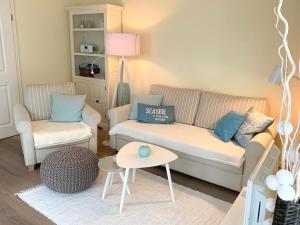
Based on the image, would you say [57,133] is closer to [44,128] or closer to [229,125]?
[44,128]

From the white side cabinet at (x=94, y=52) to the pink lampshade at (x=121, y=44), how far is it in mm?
442

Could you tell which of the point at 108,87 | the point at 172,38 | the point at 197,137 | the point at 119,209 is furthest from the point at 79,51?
the point at 119,209

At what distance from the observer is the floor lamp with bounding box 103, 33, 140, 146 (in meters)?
3.50

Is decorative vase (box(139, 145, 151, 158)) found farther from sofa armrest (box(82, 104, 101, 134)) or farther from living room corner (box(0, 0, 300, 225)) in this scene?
sofa armrest (box(82, 104, 101, 134))

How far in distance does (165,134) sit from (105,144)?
116 cm

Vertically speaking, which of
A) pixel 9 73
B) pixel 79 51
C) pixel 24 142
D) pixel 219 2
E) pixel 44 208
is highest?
pixel 219 2

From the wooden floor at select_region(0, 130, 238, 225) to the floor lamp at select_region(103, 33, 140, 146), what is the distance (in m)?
A: 0.75

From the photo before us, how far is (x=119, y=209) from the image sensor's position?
232 cm

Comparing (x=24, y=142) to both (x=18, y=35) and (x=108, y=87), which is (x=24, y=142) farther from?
(x=18, y=35)

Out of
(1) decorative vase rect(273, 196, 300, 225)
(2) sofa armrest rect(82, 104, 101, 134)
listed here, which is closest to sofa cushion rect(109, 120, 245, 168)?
(2) sofa armrest rect(82, 104, 101, 134)

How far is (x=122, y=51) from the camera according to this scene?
3.53 meters

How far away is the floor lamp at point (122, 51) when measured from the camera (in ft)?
11.5

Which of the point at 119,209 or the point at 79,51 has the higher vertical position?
the point at 79,51

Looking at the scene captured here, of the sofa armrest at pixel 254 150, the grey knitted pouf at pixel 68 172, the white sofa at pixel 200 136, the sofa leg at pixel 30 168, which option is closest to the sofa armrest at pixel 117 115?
the white sofa at pixel 200 136
